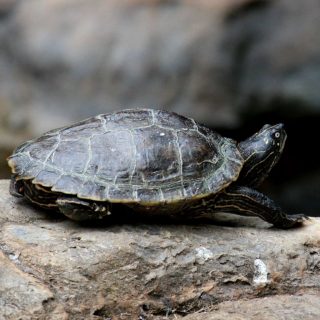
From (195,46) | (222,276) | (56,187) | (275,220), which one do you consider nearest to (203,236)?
(222,276)

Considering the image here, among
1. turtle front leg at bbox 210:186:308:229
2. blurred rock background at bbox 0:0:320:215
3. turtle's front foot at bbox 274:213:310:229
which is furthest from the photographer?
blurred rock background at bbox 0:0:320:215

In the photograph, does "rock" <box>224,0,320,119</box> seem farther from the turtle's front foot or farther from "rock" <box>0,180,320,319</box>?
"rock" <box>0,180,320,319</box>

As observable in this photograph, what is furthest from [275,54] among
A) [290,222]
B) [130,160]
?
[130,160]

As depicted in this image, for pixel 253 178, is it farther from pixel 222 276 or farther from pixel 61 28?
pixel 61 28

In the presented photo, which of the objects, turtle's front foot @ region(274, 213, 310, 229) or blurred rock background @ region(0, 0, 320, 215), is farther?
blurred rock background @ region(0, 0, 320, 215)

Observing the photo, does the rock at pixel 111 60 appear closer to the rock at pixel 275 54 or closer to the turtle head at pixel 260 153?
the rock at pixel 275 54

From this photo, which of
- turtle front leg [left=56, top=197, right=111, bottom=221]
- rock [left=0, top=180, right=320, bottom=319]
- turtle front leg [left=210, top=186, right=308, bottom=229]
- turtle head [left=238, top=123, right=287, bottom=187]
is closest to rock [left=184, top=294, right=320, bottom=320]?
rock [left=0, top=180, right=320, bottom=319]
